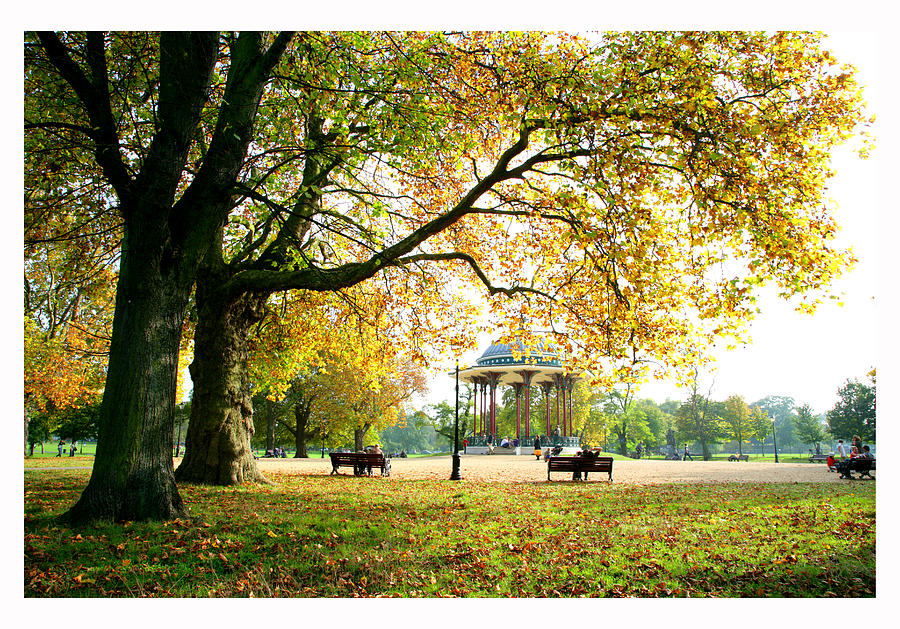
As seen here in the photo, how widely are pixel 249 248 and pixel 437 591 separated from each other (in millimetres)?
10753

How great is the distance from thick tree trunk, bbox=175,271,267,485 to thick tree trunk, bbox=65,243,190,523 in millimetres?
3999

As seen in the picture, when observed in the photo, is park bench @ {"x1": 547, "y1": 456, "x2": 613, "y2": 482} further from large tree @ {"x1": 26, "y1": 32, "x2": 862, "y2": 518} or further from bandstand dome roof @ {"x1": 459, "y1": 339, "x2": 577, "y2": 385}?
bandstand dome roof @ {"x1": 459, "y1": 339, "x2": 577, "y2": 385}

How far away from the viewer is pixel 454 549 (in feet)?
20.4

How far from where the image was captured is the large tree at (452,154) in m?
7.38

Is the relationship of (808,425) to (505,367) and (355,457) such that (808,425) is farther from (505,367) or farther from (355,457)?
(355,457)

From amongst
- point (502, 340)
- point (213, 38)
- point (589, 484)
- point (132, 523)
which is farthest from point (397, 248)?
point (589, 484)

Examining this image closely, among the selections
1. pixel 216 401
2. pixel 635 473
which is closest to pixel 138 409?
pixel 216 401

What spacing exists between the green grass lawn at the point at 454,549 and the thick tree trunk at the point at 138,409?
40 centimetres

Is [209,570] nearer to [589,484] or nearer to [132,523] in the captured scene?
[132,523]

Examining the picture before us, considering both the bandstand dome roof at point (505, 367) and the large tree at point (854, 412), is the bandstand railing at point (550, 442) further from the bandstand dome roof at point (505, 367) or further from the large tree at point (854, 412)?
the large tree at point (854, 412)

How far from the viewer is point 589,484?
14.7 meters

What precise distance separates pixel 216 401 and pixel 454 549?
7.46m

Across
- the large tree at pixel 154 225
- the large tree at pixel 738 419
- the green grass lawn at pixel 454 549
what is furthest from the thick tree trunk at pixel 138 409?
the large tree at pixel 738 419

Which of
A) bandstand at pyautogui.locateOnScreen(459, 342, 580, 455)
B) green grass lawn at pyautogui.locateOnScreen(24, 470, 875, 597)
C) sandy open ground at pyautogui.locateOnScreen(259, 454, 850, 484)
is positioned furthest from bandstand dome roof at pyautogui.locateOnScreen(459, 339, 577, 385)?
green grass lawn at pyautogui.locateOnScreen(24, 470, 875, 597)
